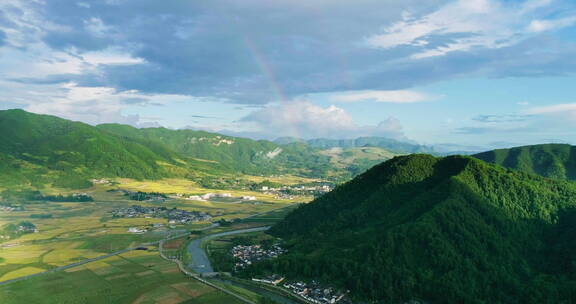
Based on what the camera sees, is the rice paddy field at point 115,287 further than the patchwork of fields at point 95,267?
No

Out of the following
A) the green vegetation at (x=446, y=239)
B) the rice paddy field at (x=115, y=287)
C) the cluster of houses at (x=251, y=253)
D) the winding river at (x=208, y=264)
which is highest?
the green vegetation at (x=446, y=239)

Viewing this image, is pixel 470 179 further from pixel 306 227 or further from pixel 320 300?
pixel 320 300

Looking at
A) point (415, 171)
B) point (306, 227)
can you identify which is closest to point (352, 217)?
point (306, 227)

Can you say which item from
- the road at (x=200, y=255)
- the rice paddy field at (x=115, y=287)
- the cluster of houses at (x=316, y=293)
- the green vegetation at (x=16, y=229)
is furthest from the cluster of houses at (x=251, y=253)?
the green vegetation at (x=16, y=229)

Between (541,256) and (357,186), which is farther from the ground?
(357,186)

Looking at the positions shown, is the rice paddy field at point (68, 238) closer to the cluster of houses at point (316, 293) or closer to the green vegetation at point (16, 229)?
the green vegetation at point (16, 229)

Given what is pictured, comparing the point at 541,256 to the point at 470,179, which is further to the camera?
the point at 470,179

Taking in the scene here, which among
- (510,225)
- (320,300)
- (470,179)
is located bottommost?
(320,300)
